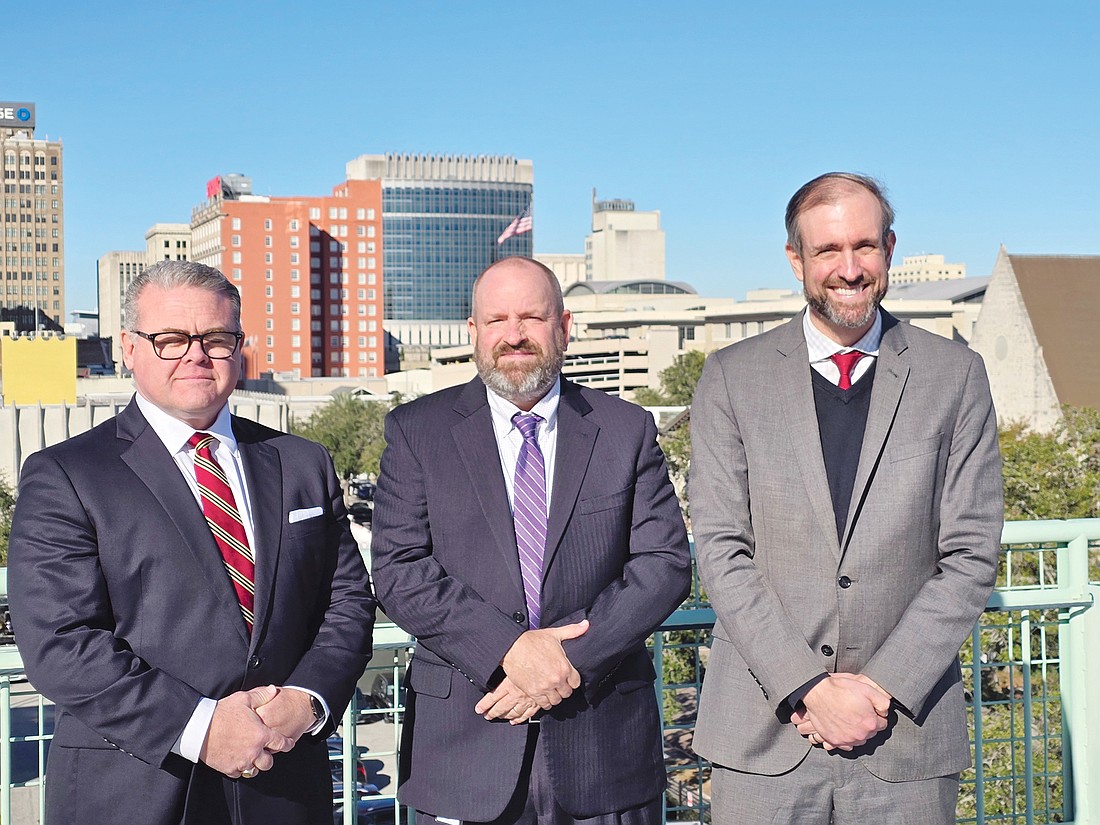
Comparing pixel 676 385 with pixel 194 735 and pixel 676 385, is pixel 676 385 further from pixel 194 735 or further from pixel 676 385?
pixel 194 735

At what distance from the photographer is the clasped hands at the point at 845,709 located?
3.06 metres

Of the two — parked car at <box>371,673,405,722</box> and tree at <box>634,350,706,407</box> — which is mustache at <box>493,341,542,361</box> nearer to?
parked car at <box>371,673,405,722</box>

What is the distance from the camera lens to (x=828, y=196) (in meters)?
3.22

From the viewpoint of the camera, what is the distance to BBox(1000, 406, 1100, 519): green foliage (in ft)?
83.9

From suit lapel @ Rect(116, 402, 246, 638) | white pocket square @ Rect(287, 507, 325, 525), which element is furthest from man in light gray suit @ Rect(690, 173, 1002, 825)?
suit lapel @ Rect(116, 402, 246, 638)

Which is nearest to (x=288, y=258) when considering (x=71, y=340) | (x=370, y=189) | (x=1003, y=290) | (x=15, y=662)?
(x=370, y=189)

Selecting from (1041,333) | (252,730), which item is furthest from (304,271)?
(252,730)

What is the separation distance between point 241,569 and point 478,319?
39.3 inches

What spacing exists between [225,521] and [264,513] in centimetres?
11

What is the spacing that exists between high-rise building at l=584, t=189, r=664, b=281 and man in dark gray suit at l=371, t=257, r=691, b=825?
153781mm

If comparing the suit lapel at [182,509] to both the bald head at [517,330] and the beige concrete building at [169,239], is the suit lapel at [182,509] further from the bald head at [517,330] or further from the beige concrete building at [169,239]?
the beige concrete building at [169,239]

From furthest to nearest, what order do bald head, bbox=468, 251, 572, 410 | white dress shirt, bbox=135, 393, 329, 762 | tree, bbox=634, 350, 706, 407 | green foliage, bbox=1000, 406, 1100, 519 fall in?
tree, bbox=634, 350, 706, 407, green foliage, bbox=1000, 406, 1100, 519, bald head, bbox=468, 251, 572, 410, white dress shirt, bbox=135, 393, 329, 762

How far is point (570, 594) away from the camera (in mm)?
3225

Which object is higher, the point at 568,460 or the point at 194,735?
the point at 568,460
